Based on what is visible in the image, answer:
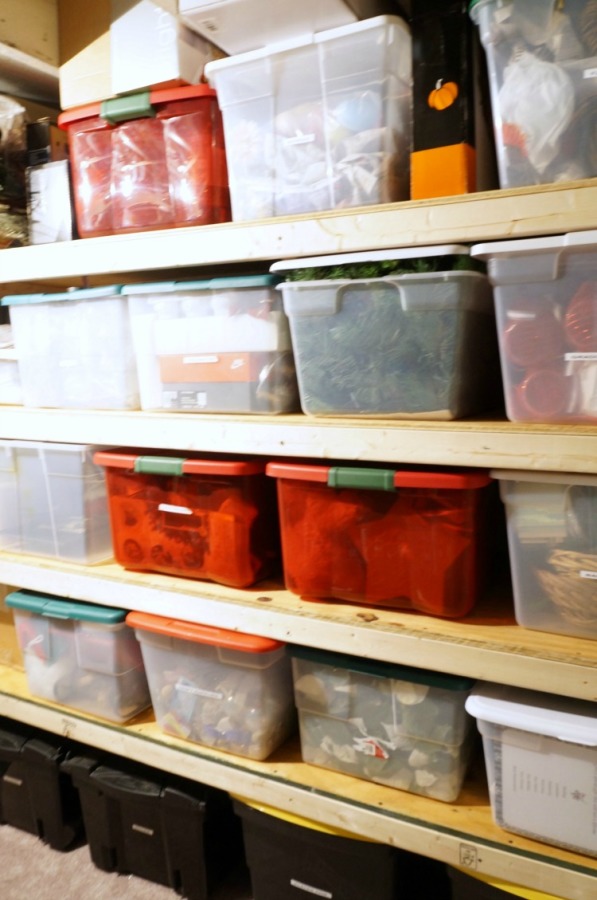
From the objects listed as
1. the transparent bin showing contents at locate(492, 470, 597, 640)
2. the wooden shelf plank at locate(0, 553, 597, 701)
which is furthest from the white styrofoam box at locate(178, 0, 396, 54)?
the wooden shelf plank at locate(0, 553, 597, 701)

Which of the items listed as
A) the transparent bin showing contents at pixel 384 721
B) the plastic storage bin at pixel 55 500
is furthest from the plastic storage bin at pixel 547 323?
the plastic storage bin at pixel 55 500

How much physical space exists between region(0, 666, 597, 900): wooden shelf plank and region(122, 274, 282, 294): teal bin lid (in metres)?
0.95

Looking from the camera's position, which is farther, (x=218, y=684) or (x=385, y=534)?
(x=218, y=684)

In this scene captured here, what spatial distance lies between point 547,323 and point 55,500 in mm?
1099

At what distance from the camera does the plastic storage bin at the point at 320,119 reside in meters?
1.05

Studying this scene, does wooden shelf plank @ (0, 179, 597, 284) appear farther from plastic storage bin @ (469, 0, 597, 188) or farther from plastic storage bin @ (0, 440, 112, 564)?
plastic storage bin @ (0, 440, 112, 564)

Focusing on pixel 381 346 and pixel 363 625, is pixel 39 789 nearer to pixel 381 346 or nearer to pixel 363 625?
pixel 363 625

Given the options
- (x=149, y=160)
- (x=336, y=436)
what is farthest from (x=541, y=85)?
(x=149, y=160)

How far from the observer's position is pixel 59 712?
4.98ft

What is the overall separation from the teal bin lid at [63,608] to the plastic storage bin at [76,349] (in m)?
0.45

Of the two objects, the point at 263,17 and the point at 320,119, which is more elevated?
the point at 263,17

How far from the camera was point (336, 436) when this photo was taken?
112 cm

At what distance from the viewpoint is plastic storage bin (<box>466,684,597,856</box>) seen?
3.34ft

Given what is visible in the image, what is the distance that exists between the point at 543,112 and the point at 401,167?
25 cm
